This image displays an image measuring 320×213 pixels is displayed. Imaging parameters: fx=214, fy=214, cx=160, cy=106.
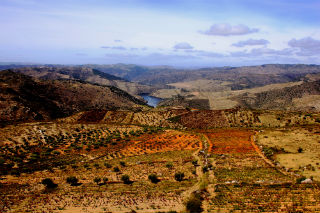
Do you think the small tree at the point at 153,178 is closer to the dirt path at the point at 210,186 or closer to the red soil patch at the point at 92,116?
the dirt path at the point at 210,186

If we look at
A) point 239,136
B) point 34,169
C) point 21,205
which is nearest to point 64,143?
point 34,169

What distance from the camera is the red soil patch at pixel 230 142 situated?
39.1m

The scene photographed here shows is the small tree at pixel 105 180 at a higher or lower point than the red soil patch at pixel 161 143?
higher

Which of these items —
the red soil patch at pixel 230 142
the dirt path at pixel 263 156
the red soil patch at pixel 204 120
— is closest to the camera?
the dirt path at pixel 263 156

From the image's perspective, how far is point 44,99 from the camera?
112m

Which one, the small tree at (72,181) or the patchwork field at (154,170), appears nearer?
the patchwork field at (154,170)

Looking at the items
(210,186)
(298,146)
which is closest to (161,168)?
(210,186)

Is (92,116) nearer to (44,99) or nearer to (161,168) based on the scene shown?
(161,168)

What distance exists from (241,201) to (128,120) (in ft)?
176

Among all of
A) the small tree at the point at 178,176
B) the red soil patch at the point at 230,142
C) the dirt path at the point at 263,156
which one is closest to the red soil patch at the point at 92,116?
the red soil patch at the point at 230,142

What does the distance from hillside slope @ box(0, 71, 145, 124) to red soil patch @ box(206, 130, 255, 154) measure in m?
55.5

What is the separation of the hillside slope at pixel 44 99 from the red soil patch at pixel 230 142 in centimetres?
5547

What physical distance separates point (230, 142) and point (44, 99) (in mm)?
101691

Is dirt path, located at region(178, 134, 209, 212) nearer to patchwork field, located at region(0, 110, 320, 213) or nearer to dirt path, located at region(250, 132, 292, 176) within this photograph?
patchwork field, located at region(0, 110, 320, 213)
